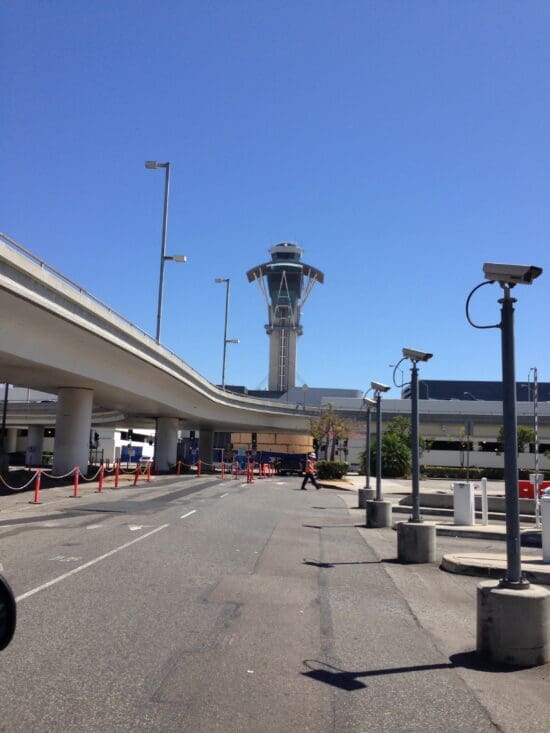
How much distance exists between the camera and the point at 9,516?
1797 cm

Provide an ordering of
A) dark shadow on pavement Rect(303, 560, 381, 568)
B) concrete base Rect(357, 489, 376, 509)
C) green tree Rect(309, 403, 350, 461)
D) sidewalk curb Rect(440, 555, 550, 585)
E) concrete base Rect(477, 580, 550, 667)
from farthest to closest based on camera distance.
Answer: green tree Rect(309, 403, 350, 461) < concrete base Rect(357, 489, 376, 509) < dark shadow on pavement Rect(303, 560, 381, 568) < sidewalk curb Rect(440, 555, 550, 585) < concrete base Rect(477, 580, 550, 667)

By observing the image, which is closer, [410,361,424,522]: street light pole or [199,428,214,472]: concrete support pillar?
[410,361,424,522]: street light pole

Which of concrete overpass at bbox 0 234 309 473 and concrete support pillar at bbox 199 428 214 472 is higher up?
concrete overpass at bbox 0 234 309 473

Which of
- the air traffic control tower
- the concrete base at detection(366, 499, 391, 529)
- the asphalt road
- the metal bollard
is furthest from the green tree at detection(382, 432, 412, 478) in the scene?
the air traffic control tower

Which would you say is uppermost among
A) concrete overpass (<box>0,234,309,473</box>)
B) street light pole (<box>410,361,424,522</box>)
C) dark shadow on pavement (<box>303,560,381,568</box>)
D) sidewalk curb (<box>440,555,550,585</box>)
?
concrete overpass (<box>0,234,309,473</box>)

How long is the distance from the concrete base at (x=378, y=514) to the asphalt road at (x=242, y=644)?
154 inches

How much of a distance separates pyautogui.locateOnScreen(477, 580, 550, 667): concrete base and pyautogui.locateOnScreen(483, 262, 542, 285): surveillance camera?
2.97 metres

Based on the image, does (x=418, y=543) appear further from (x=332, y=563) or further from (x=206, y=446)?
(x=206, y=446)

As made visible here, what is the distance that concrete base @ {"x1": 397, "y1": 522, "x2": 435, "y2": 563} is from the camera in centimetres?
1200

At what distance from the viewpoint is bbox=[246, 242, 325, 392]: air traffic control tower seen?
138 meters

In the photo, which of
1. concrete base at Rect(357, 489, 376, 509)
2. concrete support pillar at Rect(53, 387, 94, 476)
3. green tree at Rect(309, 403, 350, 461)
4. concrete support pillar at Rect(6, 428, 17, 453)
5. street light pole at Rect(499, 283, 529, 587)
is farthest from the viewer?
concrete support pillar at Rect(6, 428, 17, 453)

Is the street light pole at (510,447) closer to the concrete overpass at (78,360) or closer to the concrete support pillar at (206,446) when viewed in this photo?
the concrete overpass at (78,360)

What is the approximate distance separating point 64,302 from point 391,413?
61543mm

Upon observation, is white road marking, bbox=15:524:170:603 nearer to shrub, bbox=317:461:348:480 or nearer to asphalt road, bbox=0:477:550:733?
asphalt road, bbox=0:477:550:733
